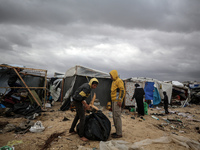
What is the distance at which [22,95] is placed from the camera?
263 inches

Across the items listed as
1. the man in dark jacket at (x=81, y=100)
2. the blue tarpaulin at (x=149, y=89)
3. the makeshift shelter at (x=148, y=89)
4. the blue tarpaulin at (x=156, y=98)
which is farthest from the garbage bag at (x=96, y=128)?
the blue tarpaulin at (x=156, y=98)

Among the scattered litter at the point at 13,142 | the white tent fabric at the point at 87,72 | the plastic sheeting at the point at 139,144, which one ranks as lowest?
the scattered litter at the point at 13,142

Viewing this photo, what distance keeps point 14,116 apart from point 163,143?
20.1 ft

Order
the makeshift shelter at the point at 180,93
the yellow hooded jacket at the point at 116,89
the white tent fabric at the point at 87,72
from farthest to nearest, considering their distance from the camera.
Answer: the makeshift shelter at the point at 180,93 → the white tent fabric at the point at 87,72 → the yellow hooded jacket at the point at 116,89

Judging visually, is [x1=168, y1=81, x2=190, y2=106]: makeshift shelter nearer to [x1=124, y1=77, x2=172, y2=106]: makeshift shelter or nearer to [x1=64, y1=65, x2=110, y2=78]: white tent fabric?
[x1=124, y1=77, x2=172, y2=106]: makeshift shelter

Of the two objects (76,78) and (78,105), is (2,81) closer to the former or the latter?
(76,78)

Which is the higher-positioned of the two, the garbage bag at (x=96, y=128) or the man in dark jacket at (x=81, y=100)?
the man in dark jacket at (x=81, y=100)

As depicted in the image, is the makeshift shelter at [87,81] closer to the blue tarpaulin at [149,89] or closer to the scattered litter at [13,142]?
the blue tarpaulin at [149,89]

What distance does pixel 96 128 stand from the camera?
130 inches

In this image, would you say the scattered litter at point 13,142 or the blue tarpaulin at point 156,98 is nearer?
the scattered litter at point 13,142

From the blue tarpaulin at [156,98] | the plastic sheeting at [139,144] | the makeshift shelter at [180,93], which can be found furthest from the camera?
the makeshift shelter at [180,93]

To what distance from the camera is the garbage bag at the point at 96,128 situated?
10.6ft

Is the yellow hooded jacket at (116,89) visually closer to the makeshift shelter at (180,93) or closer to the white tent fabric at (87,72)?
the white tent fabric at (87,72)

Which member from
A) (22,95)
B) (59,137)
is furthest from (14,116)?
(59,137)
